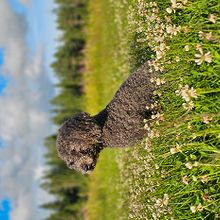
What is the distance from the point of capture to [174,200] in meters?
4.94

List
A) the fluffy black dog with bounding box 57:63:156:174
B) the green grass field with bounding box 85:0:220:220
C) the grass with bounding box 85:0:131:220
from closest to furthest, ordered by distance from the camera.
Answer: the green grass field with bounding box 85:0:220:220, the fluffy black dog with bounding box 57:63:156:174, the grass with bounding box 85:0:131:220

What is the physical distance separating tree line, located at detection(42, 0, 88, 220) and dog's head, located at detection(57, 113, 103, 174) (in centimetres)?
1659

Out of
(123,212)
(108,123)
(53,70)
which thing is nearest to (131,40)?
(108,123)

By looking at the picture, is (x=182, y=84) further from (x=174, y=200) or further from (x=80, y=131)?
(x=80, y=131)

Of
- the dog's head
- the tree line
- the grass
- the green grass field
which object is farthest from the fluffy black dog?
the tree line

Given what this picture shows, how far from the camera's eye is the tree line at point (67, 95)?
24609 mm

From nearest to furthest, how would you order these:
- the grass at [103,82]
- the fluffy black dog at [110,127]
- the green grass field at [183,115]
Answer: the green grass field at [183,115] < the fluffy black dog at [110,127] < the grass at [103,82]

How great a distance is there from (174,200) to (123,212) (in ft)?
21.7

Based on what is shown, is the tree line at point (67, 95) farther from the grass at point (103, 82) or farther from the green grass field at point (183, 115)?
the green grass field at point (183, 115)

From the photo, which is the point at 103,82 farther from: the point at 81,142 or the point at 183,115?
the point at 183,115

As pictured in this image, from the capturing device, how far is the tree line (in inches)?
969

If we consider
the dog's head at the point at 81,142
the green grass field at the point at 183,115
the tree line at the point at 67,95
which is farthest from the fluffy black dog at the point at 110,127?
the tree line at the point at 67,95

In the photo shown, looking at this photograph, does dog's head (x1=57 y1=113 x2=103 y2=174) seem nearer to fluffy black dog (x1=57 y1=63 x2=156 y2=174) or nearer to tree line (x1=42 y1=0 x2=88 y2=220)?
fluffy black dog (x1=57 y1=63 x2=156 y2=174)

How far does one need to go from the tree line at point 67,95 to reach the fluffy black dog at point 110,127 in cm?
1650
